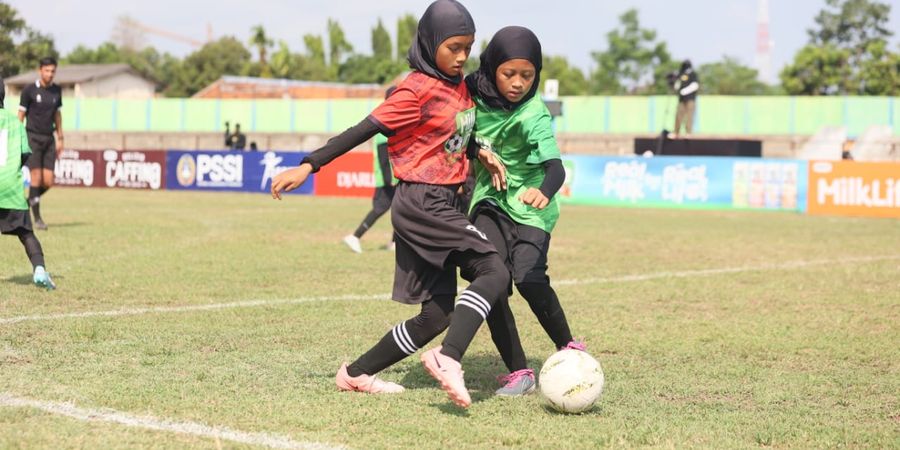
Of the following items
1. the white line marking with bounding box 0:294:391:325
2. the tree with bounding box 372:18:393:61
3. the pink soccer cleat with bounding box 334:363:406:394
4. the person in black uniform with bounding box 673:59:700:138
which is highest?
the tree with bounding box 372:18:393:61

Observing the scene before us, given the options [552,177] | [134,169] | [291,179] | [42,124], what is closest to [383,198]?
[42,124]

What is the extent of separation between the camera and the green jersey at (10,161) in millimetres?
8656

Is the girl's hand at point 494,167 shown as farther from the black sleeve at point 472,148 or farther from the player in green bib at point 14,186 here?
the player in green bib at point 14,186

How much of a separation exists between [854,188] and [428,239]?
65.0ft

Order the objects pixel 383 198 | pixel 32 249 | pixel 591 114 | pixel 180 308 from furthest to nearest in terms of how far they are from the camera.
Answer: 1. pixel 591 114
2. pixel 383 198
3. pixel 32 249
4. pixel 180 308

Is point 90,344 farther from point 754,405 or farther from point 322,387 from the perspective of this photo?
→ point 754,405

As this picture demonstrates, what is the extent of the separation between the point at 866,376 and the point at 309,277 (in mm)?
5689

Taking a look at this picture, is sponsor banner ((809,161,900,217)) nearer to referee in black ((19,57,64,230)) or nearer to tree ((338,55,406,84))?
referee in black ((19,57,64,230))

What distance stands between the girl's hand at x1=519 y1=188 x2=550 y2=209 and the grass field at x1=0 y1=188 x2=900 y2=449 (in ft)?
3.08

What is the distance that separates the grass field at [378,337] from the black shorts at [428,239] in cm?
53

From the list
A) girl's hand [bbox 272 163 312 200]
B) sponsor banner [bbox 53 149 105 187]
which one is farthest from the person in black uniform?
girl's hand [bbox 272 163 312 200]

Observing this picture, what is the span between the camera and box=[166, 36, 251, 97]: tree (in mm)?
96312

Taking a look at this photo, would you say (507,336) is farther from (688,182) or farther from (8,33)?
(8,33)

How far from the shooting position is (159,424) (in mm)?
4562
